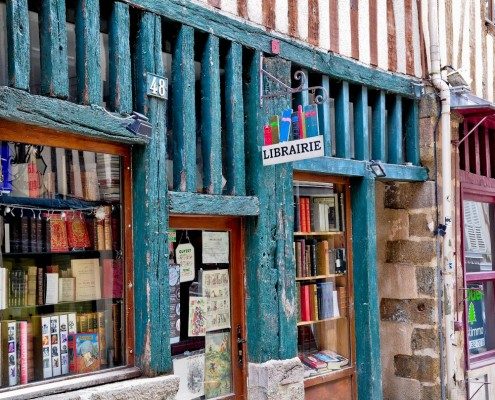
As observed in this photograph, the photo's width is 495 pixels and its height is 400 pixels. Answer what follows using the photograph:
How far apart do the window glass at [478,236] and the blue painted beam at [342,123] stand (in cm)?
214

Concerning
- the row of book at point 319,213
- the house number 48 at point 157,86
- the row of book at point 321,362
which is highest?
the house number 48 at point 157,86

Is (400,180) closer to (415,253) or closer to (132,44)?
(415,253)

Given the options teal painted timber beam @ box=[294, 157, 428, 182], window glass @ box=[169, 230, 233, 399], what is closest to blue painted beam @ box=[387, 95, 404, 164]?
teal painted timber beam @ box=[294, 157, 428, 182]

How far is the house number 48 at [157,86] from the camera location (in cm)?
433

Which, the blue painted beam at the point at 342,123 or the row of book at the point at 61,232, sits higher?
the blue painted beam at the point at 342,123

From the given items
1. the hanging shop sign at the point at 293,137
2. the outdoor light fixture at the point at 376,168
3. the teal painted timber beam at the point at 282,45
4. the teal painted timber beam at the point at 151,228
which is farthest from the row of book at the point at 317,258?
the teal painted timber beam at the point at 151,228

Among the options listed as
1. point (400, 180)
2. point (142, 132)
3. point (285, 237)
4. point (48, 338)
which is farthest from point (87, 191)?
point (400, 180)

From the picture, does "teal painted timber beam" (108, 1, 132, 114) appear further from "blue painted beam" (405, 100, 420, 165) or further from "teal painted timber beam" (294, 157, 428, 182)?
"blue painted beam" (405, 100, 420, 165)

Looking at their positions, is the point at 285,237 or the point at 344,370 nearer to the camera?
the point at 285,237

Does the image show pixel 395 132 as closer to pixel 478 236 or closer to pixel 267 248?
pixel 478 236

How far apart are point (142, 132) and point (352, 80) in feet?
7.94

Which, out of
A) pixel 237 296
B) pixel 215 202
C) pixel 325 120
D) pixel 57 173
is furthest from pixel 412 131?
pixel 57 173

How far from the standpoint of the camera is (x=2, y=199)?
379 cm

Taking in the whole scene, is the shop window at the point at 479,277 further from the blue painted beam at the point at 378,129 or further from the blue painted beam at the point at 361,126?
the blue painted beam at the point at 361,126
